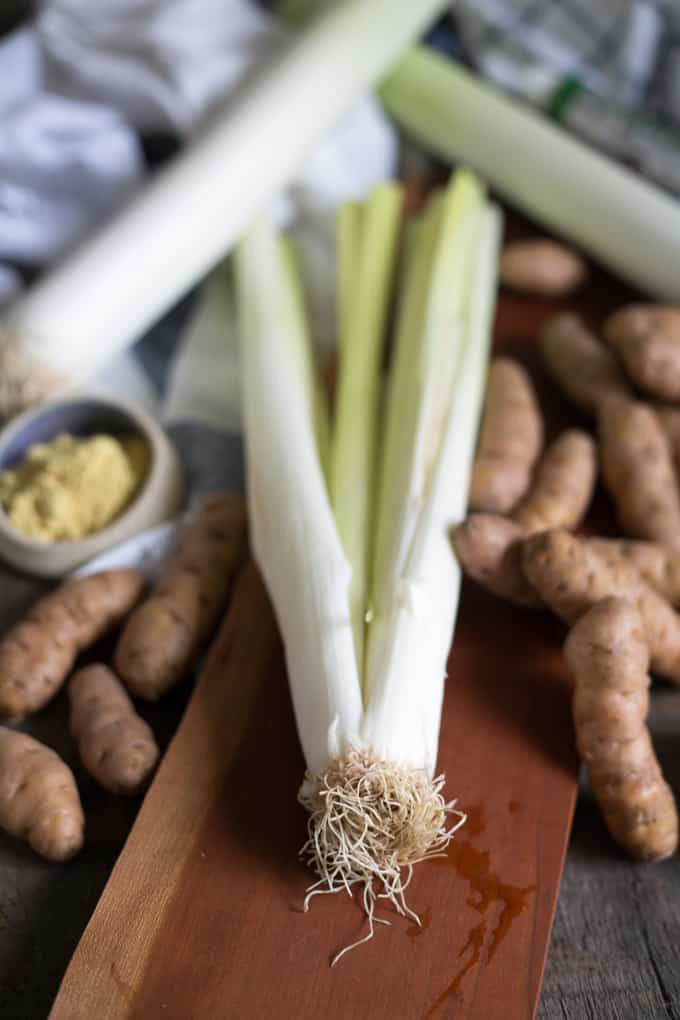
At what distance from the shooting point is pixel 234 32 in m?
2.12

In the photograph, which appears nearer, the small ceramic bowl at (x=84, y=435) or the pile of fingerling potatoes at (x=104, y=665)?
the pile of fingerling potatoes at (x=104, y=665)

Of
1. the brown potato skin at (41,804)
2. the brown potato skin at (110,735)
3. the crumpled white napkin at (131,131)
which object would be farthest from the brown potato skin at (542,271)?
the brown potato skin at (41,804)

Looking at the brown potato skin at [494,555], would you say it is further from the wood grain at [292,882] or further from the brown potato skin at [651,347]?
the brown potato skin at [651,347]

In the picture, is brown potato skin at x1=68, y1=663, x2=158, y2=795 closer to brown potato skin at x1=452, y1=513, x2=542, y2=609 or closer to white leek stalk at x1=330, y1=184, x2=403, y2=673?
white leek stalk at x1=330, y1=184, x2=403, y2=673

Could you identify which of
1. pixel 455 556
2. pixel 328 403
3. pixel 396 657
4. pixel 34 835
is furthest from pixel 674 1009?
pixel 328 403

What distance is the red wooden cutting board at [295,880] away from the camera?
1051mm

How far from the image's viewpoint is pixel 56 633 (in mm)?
1386

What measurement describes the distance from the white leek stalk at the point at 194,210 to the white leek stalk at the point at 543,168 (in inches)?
5.7

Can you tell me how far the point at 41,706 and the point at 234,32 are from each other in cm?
159

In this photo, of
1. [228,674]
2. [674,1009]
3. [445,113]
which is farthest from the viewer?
[445,113]

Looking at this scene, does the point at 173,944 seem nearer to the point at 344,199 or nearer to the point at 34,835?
the point at 34,835

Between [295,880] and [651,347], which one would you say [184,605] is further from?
[651,347]

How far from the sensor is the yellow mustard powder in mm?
1490

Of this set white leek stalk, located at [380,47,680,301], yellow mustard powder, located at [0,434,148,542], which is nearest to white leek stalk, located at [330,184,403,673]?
white leek stalk, located at [380,47,680,301]
